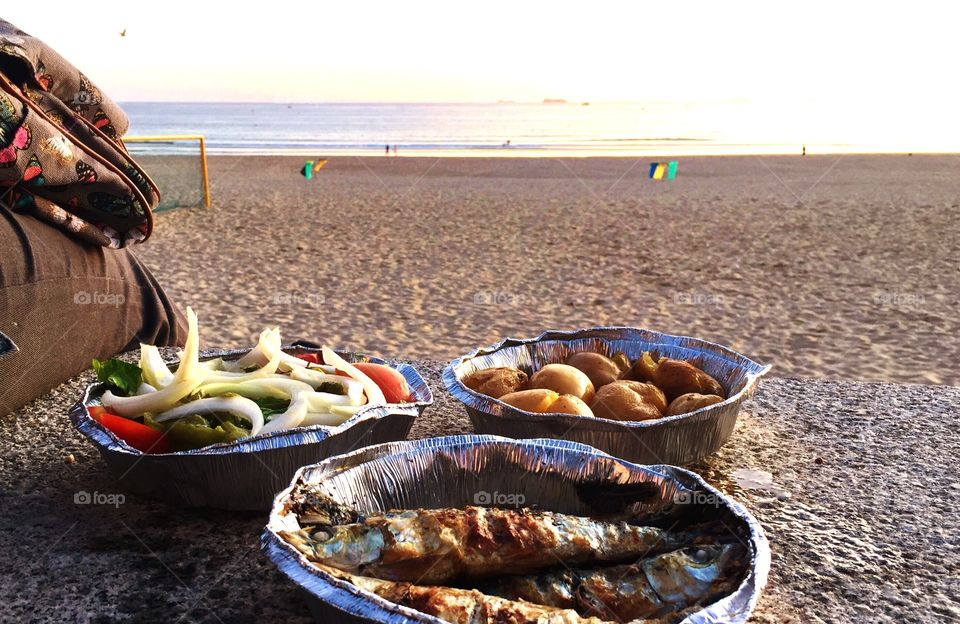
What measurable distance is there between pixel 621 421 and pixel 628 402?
0.66 ft

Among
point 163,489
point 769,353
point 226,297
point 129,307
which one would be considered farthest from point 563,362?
point 226,297

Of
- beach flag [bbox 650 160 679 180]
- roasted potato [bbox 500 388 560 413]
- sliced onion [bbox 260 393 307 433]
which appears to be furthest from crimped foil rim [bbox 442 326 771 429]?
beach flag [bbox 650 160 679 180]

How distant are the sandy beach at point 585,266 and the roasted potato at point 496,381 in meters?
3.19

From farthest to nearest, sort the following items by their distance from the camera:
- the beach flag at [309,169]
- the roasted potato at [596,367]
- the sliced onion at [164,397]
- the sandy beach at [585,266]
A: 1. the beach flag at [309,169]
2. the sandy beach at [585,266]
3. the roasted potato at [596,367]
4. the sliced onion at [164,397]

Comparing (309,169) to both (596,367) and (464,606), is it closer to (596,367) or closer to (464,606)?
(596,367)

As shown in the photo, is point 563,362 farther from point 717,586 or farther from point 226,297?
point 226,297

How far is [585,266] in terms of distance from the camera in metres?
10.7

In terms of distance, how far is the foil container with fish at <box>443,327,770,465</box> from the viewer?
9.06 feet

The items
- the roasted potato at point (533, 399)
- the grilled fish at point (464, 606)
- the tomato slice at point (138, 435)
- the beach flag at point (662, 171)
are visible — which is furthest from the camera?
the beach flag at point (662, 171)

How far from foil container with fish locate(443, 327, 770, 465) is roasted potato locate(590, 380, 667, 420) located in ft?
0.36

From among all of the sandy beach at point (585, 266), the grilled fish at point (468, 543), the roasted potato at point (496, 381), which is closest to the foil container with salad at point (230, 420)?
the roasted potato at point (496, 381)

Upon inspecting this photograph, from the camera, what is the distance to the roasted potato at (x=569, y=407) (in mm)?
2871

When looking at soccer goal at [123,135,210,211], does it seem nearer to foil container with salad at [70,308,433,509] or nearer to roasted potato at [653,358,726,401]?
foil container with salad at [70,308,433,509]

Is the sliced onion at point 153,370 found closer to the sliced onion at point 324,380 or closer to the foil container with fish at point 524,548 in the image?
the sliced onion at point 324,380
